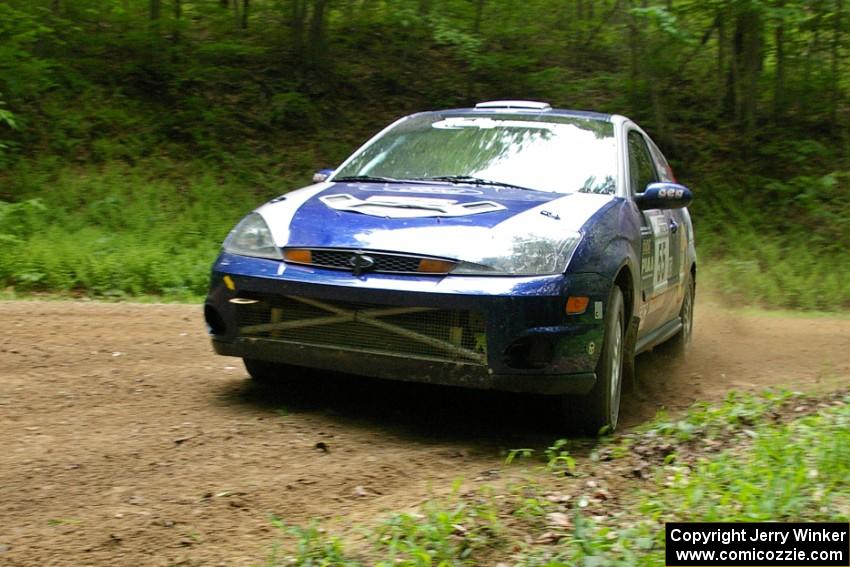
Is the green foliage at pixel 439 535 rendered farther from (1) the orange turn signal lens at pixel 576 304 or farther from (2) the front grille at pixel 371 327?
(1) the orange turn signal lens at pixel 576 304

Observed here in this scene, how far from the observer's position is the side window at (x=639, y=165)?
19.3 feet

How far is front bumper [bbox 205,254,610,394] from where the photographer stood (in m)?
4.41

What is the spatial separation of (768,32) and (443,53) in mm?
5915

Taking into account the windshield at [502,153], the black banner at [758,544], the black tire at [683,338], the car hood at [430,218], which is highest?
the windshield at [502,153]

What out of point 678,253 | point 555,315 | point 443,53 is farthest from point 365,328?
point 443,53

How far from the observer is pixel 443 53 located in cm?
1778

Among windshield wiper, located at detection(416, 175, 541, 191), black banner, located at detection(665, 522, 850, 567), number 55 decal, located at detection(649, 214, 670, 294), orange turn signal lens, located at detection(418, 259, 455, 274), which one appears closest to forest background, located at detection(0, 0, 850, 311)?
windshield wiper, located at detection(416, 175, 541, 191)

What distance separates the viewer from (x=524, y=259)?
450cm

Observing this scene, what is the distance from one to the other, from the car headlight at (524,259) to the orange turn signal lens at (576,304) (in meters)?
0.14

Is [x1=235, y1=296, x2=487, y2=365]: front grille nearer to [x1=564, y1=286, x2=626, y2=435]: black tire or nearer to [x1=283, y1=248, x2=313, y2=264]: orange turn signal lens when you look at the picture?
[x1=283, y1=248, x2=313, y2=264]: orange turn signal lens

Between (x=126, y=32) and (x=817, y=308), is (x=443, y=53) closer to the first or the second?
(x=126, y=32)

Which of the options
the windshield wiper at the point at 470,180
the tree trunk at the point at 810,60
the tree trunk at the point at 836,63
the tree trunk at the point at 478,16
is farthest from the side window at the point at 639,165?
the tree trunk at the point at 478,16

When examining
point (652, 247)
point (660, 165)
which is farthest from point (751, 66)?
point (652, 247)

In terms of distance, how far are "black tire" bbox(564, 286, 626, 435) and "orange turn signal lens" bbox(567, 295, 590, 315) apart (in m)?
0.24
